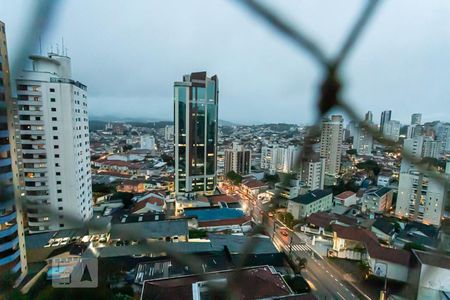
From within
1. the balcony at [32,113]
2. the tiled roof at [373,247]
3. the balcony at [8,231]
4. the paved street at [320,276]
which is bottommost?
the paved street at [320,276]

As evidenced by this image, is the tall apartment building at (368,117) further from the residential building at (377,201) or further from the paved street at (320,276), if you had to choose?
the residential building at (377,201)

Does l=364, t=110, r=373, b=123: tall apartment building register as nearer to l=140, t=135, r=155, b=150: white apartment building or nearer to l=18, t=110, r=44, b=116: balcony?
l=18, t=110, r=44, b=116: balcony

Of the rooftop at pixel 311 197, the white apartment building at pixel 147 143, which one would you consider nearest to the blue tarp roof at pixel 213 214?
the rooftop at pixel 311 197

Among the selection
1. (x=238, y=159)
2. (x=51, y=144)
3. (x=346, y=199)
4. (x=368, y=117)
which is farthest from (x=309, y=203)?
(x=368, y=117)

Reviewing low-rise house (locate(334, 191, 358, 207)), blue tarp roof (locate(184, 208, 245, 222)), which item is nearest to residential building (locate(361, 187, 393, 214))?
low-rise house (locate(334, 191, 358, 207))

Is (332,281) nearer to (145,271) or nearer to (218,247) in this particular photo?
(218,247)

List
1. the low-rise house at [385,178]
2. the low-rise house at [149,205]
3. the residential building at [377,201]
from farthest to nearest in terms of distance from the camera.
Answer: the low-rise house at [385,178] < the residential building at [377,201] < the low-rise house at [149,205]
